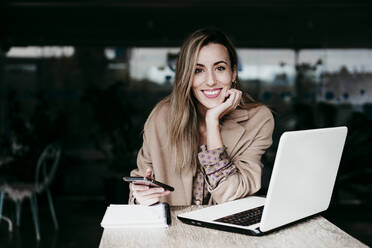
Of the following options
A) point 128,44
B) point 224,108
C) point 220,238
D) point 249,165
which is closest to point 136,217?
point 220,238

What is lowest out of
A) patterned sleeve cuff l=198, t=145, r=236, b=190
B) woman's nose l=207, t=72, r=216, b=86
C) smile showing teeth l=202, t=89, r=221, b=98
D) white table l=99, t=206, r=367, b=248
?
white table l=99, t=206, r=367, b=248

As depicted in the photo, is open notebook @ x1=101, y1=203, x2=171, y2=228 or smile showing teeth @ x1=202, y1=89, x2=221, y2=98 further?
smile showing teeth @ x1=202, y1=89, x2=221, y2=98

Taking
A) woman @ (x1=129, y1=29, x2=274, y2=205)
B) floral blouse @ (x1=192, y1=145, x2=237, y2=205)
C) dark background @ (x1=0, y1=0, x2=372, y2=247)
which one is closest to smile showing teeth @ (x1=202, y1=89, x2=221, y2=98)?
woman @ (x1=129, y1=29, x2=274, y2=205)

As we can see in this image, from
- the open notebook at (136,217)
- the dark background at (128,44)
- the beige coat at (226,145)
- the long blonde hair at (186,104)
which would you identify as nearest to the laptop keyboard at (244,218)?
the open notebook at (136,217)

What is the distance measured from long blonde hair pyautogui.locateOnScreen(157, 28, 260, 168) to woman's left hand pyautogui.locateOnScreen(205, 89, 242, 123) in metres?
0.14

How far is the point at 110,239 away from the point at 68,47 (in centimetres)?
590

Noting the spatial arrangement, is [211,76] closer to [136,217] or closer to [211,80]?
[211,80]

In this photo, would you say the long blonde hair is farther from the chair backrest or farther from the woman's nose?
the chair backrest

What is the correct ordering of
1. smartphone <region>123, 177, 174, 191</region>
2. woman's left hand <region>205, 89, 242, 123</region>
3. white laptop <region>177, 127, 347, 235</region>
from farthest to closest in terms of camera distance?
1. woman's left hand <region>205, 89, 242, 123</region>
2. smartphone <region>123, 177, 174, 191</region>
3. white laptop <region>177, 127, 347, 235</region>

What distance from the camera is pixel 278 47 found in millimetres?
6629

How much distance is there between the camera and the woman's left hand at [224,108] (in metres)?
1.82

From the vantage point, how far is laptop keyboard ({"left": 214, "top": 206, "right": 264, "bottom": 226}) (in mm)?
1240

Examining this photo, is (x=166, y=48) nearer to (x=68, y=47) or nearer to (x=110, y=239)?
(x=68, y=47)

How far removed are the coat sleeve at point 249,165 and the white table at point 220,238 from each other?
0.39 m
